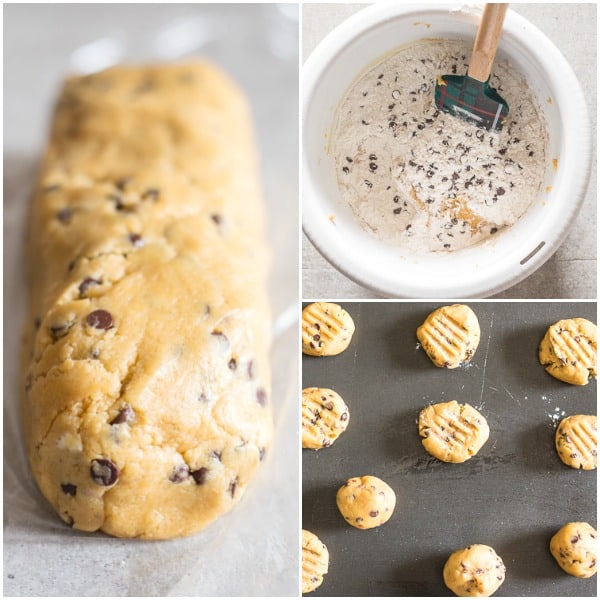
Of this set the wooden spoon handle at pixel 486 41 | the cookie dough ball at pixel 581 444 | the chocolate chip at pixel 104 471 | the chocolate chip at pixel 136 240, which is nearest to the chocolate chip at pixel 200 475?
the chocolate chip at pixel 104 471

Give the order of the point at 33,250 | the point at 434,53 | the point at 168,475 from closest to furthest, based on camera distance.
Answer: the point at 168,475 → the point at 434,53 → the point at 33,250

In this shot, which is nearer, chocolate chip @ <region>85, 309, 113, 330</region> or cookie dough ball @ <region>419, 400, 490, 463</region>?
chocolate chip @ <region>85, 309, 113, 330</region>

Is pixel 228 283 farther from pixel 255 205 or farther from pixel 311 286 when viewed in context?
pixel 255 205

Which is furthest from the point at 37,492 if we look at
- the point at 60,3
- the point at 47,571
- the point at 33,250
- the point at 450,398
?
the point at 60,3

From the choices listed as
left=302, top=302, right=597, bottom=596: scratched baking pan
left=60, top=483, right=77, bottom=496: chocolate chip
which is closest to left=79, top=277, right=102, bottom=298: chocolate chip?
left=60, top=483, right=77, bottom=496: chocolate chip

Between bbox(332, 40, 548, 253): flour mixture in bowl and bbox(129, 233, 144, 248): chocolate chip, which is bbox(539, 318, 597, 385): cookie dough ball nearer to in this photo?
bbox(332, 40, 548, 253): flour mixture in bowl
